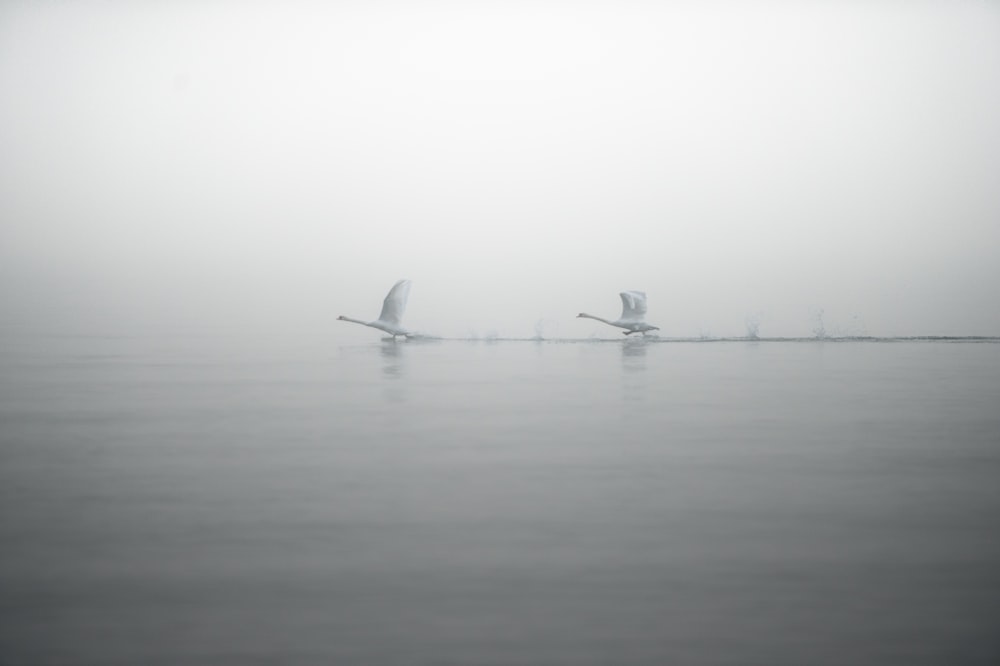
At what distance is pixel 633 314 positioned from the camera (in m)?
33.5

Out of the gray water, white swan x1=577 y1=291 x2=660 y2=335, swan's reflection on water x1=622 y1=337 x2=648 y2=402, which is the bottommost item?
the gray water

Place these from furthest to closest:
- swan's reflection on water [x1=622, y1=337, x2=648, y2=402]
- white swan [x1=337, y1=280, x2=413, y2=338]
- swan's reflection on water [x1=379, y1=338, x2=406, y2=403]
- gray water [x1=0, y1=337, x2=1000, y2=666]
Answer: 1. white swan [x1=337, y1=280, x2=413, y2=338]
2. swan's reflection on water [x1=379, y1=338, x2=406, y2=403]
3. swan's reflection on water [x1=622, y1=337, x2=648, y2=402]
4. gray water [x1=0, y1=337, x2=1000, y2=666]

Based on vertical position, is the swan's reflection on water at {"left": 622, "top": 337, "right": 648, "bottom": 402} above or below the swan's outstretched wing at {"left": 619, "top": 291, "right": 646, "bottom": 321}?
below

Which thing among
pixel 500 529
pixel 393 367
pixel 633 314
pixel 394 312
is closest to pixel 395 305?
pixel 394 312

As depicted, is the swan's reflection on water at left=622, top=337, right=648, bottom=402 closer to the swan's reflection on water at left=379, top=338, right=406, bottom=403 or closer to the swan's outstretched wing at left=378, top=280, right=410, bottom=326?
the swan's reflection on water at left=379, top=338, right=406, bottom=403

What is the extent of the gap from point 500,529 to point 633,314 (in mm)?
25267

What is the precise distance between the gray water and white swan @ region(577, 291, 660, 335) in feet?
50.0

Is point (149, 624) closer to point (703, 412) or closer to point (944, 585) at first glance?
point (944, 585)

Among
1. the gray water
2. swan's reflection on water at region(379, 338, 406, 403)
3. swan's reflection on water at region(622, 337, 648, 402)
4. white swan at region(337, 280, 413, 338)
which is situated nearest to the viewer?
the gray water

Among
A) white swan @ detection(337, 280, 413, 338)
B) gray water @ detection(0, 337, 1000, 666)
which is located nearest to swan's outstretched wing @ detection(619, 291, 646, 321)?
white swan @ detection(337, 280, 413, 338)

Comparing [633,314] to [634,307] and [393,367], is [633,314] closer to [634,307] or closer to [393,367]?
[634,307]

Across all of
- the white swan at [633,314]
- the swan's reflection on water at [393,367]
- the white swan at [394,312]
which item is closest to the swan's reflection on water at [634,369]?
the white swan at [633,314]

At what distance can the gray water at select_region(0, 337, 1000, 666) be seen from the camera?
6312 mm

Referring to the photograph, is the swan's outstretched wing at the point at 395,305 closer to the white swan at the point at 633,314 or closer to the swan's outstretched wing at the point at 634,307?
the white swan at the point at 633,314
